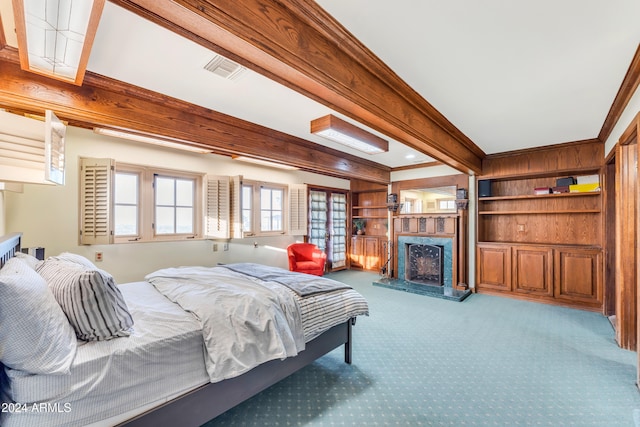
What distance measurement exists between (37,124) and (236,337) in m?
2.23

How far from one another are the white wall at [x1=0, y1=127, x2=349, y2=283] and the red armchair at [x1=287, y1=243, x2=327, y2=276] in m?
0.68

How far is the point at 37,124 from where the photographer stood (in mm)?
2086

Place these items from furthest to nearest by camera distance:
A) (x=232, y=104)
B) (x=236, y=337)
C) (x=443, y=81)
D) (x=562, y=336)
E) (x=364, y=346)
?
(x=562, y=336) < (x=364, y=346) < (x=232, y=104) < (x=443, y=81) < (x=236, y=337)

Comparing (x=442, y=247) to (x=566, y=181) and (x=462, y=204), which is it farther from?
(x=566, y=181)

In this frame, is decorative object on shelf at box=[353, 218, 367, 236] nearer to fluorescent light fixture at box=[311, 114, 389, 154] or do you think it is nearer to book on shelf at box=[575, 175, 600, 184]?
fluorescent light fixture at box=[311, 114, 389, 154]

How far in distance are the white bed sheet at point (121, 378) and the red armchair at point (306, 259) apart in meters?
3.26

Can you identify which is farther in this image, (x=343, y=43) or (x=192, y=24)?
(x=343, y=43)

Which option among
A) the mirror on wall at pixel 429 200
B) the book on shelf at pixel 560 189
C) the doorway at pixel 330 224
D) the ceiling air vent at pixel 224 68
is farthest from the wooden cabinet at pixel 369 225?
the ceiling air vent at pixel 224 68

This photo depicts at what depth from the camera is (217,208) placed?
14.0ft

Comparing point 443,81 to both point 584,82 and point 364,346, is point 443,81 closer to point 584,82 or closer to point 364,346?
point 584,82

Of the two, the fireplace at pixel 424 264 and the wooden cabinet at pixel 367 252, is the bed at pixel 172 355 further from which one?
the wooden cabinet at pixel 367 252

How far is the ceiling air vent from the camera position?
6.59ft

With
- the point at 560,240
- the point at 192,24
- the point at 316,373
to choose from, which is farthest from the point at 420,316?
the point at 192,24

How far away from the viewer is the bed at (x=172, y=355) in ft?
3.92
